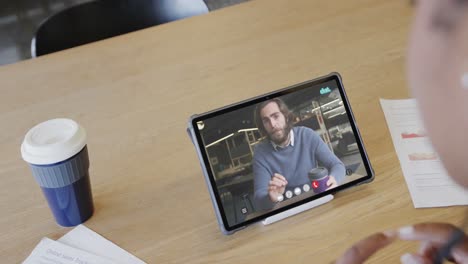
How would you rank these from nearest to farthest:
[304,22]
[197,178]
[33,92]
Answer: [197,178] < [33,92] < [304,22]

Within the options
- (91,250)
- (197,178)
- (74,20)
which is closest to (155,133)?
(197,178)

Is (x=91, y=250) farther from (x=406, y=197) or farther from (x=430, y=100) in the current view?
(x=430, y=100)

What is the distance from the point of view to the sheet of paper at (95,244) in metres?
0.83

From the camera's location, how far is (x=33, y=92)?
46.0 inches

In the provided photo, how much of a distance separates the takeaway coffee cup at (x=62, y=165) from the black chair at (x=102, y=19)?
1.82 ft

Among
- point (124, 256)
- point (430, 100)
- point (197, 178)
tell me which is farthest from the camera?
point (197, 178)

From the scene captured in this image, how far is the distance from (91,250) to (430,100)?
0.62 metres

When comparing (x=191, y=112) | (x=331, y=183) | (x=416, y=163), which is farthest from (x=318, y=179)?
(x=191, y=112)

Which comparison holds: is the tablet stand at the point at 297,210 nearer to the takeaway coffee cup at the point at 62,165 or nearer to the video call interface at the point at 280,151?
the video call interface at the point at 280,151

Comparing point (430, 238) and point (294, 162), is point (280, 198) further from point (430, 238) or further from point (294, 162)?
point (430, 238)

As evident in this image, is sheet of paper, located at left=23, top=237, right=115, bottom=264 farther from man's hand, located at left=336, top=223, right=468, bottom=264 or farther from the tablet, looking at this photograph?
man's hand, located at left=336, top=223, right=468, bottom=264

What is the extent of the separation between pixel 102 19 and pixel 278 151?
0.78 meters

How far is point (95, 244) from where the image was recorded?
0.86 metres

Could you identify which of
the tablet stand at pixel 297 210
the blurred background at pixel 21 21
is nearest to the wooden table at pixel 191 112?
the tablet stand at pixel 297 210
